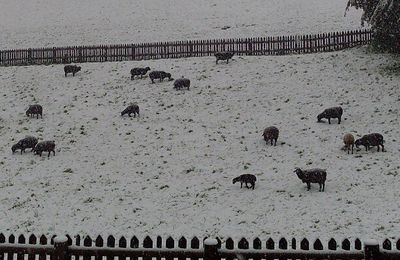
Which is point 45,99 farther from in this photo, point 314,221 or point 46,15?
point 46,15

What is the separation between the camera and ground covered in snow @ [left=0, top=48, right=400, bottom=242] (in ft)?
43.3

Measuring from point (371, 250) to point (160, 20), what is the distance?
44867mm

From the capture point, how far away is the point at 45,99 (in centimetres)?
2636

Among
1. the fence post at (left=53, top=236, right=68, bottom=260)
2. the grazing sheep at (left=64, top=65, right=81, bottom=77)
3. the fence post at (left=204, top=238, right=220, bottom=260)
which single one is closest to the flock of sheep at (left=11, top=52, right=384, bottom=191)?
the grazing sheep at (left=64, top=65, right=81, bottom=77)

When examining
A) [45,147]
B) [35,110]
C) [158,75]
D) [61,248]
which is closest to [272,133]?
[45,147]

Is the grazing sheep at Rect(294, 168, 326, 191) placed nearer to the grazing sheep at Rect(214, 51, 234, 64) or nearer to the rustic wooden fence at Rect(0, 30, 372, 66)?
the grazing sheep at Rect(214, 51, 234, 64)

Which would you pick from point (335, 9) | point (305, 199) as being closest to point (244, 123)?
point (305, 199)

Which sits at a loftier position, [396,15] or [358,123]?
[396,15]

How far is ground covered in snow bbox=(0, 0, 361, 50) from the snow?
12.5 meters

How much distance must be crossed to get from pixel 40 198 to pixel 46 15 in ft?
148

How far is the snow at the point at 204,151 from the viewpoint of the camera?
1317 cm

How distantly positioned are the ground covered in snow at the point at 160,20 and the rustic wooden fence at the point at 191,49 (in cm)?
818

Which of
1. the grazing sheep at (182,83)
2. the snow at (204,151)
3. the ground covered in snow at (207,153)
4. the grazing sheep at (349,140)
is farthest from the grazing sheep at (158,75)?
the grazing sheep at (349,140)

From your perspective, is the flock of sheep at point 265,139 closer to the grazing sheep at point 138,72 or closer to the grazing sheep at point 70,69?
the grazing sheep at point 138,72
